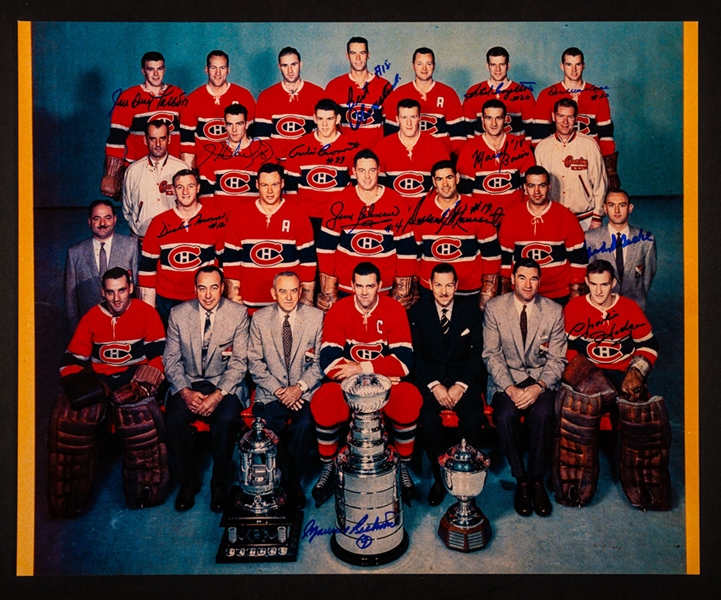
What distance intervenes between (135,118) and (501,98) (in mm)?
1496

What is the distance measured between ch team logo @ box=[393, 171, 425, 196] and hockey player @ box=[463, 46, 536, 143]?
0.28 meters

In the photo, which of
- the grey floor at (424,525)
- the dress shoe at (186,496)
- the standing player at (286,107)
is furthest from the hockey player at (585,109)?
the dress shoe at (186,496)

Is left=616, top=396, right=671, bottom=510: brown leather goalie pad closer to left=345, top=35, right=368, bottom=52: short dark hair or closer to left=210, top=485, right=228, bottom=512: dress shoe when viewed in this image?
left=210, top=485, right=228, bottom=512: dress shoe

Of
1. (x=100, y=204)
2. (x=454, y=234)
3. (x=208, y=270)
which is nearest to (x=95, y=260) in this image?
(x=100, y=204)

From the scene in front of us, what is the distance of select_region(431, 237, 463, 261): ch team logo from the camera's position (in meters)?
3.29

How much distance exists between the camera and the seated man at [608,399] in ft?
10.5

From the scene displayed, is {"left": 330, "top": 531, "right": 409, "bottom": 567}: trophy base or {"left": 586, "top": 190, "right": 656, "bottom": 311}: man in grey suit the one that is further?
{"left": 586, "top": 190, "right": 656, "bottom": 311}: man in grey suit

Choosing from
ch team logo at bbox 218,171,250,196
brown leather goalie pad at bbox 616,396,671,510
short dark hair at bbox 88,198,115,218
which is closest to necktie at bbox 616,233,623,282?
brown leather goalie pad at bbox 616,396,671,510

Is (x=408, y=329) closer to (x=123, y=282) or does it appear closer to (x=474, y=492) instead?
(x=474, y=492)

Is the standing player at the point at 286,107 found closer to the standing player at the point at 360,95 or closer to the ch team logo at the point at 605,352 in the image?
the standing player at the point at 360,95

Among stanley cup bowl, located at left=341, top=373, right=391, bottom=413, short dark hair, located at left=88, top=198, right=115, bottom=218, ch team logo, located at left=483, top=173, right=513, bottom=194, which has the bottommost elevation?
stanley cup bowl, located at left=341, top=373, right=391, bottom=413

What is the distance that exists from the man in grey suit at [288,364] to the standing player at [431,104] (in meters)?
0.81

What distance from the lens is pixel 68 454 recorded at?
3232 millimetres
